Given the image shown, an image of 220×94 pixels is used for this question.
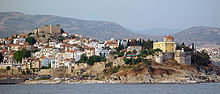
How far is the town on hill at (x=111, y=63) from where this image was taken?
64688 mm

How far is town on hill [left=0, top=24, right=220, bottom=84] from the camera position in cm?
6469

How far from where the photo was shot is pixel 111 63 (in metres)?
71.5

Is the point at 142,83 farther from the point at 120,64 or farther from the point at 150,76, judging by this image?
the point at 120,64

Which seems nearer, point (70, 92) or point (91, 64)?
point (70, 92)

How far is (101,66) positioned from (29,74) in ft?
41.0

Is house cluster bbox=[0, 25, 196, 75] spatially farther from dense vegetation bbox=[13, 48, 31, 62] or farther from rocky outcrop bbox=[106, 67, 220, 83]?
rocky outcrop bbox=[106, 67, 220, 83]

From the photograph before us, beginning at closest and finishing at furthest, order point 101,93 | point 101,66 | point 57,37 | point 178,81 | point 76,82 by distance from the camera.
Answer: point 101,93, point 178,81, point 76,82, point 101,66, point 57,37

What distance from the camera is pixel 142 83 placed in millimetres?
63250

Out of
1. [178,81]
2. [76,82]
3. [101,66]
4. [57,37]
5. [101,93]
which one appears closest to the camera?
[101,93]

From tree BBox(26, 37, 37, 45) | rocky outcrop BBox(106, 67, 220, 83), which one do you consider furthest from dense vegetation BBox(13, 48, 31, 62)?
→ rocky outcrop BBox(106, 67, 220, 83)

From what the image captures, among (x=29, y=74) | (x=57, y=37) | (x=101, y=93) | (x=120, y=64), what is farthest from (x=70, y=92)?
(x=57, y=37)

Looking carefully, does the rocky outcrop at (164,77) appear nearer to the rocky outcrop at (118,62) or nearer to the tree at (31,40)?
the rocky outcrop at (118,62)

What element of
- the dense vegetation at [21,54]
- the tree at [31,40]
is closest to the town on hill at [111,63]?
the dense vegetation at [21,54]

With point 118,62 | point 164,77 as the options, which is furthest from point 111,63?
point 164,77
